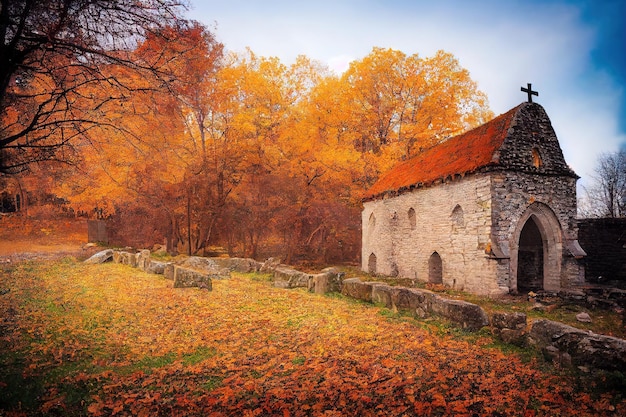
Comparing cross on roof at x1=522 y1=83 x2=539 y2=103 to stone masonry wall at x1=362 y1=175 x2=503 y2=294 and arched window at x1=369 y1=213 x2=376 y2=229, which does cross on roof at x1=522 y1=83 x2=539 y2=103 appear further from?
arched window at x1=369 y1=213 x2=376 y2=229

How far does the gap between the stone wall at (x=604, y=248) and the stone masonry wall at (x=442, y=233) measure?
7908 mm

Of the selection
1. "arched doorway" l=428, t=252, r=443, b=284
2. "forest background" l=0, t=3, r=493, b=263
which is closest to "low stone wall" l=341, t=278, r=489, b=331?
"arched doorway" l=428, t=252, r=443, b=284

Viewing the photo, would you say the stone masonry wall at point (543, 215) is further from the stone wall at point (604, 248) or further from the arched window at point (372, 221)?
the arched window at point (372, 221)

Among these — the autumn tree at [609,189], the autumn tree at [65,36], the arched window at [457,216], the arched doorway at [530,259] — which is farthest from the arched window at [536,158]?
the autumn tree at [609,189]

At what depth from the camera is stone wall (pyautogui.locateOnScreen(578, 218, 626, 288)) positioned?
15773 mm

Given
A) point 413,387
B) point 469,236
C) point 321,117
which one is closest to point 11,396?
point 413,387

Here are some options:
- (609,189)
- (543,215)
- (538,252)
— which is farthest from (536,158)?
(609,189)

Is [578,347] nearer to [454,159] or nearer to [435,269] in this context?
[435,269]

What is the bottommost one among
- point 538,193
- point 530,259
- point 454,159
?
point 530,259

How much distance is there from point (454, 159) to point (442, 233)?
10.7ft

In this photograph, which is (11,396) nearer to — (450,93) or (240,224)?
(240,224)

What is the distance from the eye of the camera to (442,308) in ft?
25.4

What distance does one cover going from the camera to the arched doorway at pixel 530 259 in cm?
1441

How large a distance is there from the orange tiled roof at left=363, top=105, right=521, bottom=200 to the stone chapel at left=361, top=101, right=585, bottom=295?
0.05 metres
